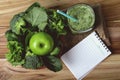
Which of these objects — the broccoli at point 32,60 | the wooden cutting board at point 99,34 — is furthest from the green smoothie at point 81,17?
the broccoli at point 32,60

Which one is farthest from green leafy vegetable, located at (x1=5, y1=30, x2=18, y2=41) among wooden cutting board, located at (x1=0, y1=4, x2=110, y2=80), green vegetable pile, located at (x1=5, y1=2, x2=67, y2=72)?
wooden cutting board, located at (x1=0, y1=4, x2=110, y2=80)

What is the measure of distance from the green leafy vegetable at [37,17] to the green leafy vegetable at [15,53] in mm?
92

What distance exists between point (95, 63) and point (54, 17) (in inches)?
8.9

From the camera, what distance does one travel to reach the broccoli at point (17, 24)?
1.16 m

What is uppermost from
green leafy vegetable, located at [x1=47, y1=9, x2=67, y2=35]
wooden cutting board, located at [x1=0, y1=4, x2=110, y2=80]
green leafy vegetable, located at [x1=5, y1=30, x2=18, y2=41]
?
green leafy vegetable, located at [x1=47, y1=9, x2=67, y2=35]

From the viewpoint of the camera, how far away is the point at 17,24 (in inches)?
45.8

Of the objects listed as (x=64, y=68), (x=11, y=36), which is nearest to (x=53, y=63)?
(x=64, y=68)

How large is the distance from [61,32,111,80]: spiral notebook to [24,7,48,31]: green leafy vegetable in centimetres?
14

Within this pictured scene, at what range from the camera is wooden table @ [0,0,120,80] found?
1218 mm

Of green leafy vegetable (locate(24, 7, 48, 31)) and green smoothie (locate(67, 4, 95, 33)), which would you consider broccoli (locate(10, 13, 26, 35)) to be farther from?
green smoothie (locate(67, 4, 95, 33))

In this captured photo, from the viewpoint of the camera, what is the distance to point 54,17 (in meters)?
1.17

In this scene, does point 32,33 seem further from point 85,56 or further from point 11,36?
point 85,56

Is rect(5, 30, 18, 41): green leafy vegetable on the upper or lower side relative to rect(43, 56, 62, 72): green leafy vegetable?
upper

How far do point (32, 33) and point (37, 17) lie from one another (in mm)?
59
